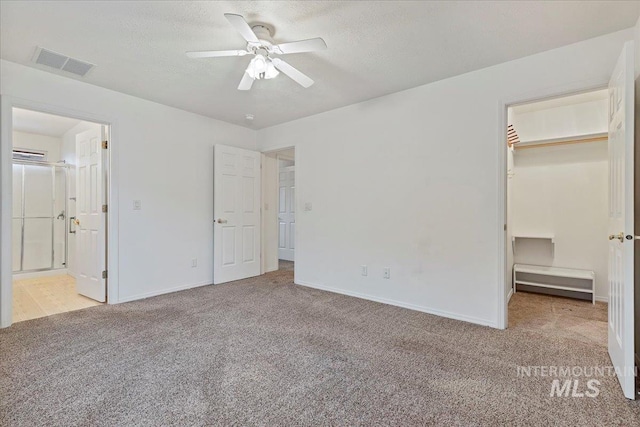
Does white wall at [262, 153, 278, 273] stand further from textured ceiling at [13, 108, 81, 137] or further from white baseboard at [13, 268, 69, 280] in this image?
white baseboard at [13, 268, 69, 280]

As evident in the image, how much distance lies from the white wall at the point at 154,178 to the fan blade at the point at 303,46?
2383mm

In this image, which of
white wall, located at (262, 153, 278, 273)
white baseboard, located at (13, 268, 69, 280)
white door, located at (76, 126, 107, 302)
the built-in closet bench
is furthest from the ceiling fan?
white baseboard, located at (13, 268, 69, 280)

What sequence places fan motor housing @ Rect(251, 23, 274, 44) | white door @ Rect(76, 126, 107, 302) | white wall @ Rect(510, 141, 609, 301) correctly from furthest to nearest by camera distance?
1. white wall @ Rect(510, 141, 609, 301)
2. white door @ Rect(76, 126, 107, 302)
3. fan motor housing @ Rect(251, 23, 274, 44)

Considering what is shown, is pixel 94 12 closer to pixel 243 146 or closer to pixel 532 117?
pixel 243 146

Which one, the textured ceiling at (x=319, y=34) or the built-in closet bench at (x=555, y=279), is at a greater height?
the textured ceiling at (x=319, y=34)

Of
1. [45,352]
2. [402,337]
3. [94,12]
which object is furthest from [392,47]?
[45,352]

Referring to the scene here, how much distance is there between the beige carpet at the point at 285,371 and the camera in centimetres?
161

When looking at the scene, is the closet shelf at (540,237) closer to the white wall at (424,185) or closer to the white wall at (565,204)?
the white wall at (565,204)

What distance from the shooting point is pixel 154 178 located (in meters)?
3.87

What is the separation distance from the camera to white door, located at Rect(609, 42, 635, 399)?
1781 millimetres

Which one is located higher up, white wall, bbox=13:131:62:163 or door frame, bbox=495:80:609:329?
white wall, bbox=13:131:62:163

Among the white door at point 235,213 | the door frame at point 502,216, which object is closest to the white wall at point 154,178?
the white door at point 235,213

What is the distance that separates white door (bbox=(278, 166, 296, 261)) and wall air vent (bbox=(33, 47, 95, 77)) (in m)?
4.34

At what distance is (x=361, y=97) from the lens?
3.64 meters
